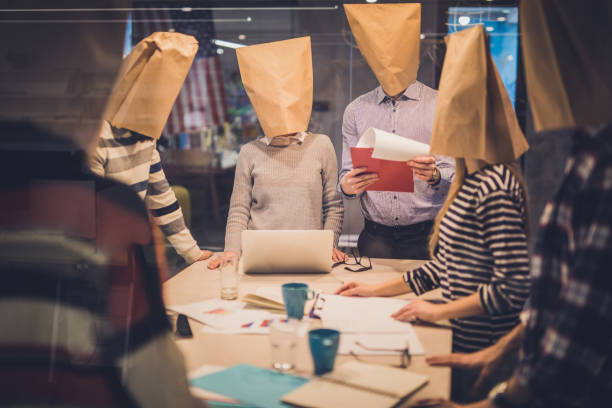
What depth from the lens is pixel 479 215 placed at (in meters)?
1.19

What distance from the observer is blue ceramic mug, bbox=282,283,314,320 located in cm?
126

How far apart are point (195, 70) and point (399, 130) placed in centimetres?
215

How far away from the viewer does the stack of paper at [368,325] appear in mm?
1135

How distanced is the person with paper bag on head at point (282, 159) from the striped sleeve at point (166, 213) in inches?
5.7

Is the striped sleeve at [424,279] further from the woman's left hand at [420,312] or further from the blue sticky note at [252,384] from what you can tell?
the blue sticky note at [252,384]

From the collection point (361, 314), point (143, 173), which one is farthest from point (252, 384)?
point (143, 173)

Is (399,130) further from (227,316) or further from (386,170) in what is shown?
(227,316)

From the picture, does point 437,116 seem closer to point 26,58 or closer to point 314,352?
point 314,352

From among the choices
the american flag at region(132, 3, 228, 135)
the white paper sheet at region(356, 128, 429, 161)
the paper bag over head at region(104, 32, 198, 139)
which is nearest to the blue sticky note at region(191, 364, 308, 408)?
the white paper sheet at region(356, 128, 429, 161)

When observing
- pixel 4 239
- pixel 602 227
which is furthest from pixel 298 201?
pixel 602 227

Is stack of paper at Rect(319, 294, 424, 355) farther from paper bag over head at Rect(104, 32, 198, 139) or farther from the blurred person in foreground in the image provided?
paper bag over head at Rect(104, 32, 198, 139)

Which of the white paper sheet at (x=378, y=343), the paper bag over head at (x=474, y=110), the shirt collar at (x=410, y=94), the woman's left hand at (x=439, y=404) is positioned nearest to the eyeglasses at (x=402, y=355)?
the white paper sheet at (x=378, y=343)

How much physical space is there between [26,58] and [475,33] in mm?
2689

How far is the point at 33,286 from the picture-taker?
1258 mm
